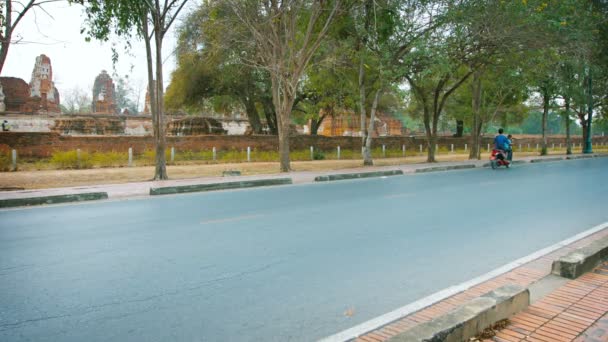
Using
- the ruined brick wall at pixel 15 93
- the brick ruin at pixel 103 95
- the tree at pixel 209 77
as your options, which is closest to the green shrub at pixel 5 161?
the tree at pixel 209 77

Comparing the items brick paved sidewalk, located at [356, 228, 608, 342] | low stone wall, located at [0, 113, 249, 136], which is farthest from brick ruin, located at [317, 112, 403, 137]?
brick paved sidewalk, located at [356, 228, 608, 342]

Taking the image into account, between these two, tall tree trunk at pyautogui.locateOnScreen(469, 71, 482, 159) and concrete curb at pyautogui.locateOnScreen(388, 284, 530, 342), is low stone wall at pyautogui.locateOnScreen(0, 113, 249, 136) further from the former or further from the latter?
concrete curb at pyautogui.locateOnScreen(388, 284, 530, 342)

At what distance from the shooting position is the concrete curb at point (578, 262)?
4387 millimetres

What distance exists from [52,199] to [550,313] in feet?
33.3

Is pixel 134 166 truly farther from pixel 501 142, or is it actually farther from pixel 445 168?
pixel 501 142

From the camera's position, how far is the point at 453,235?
631 centimetres

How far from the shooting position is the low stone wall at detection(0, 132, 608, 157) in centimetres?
2253

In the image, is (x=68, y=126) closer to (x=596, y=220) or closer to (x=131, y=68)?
A: (x=131, y=68)

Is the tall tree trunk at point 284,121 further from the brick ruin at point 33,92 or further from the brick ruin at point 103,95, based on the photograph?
the brick ruin at point 103,95

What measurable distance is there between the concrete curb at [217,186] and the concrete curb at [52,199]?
1.32 meters

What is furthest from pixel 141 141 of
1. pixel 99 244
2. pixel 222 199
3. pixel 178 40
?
pixel 99 244

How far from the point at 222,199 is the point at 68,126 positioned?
2446 centimetres

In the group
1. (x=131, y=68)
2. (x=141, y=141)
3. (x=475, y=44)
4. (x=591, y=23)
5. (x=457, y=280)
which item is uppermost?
(x=591, y=23)

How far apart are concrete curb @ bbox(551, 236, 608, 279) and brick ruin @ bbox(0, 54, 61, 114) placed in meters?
35.9
